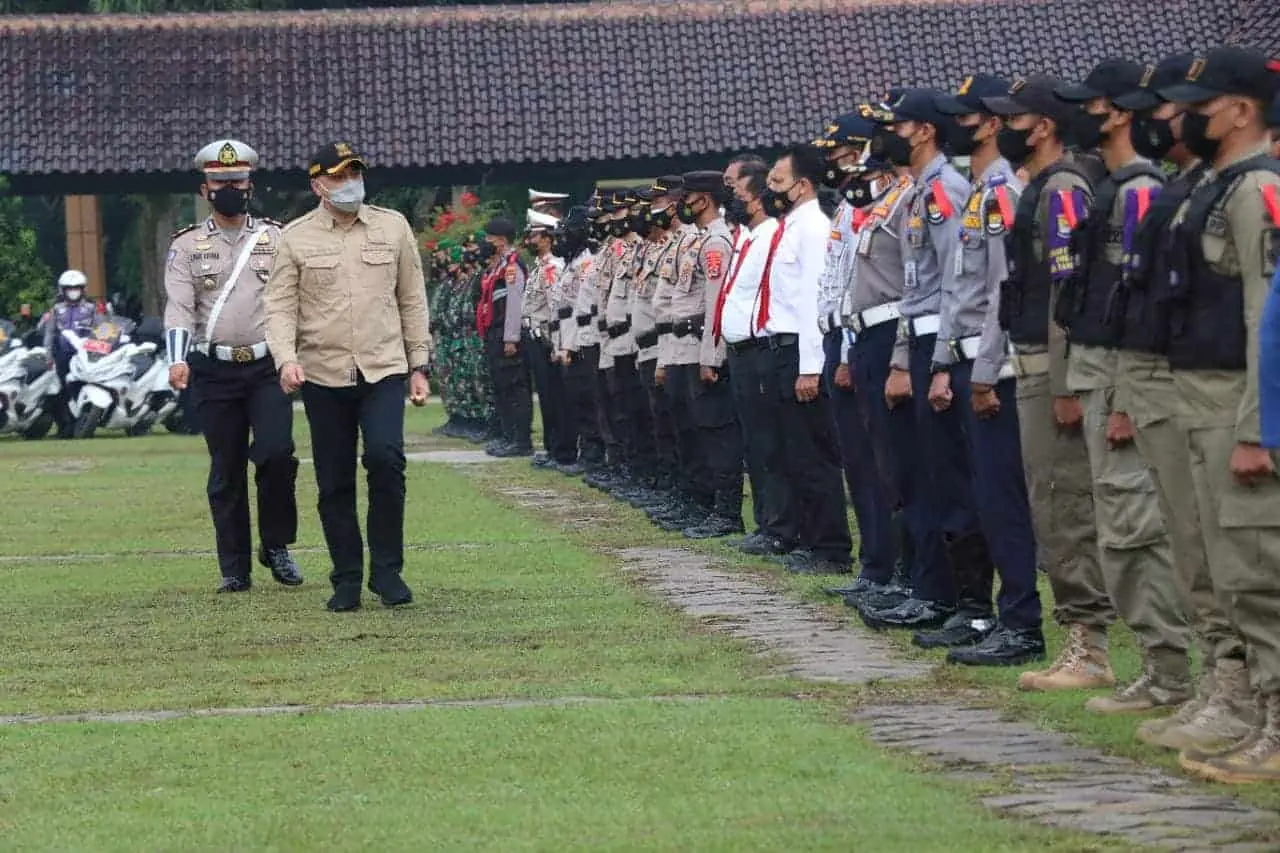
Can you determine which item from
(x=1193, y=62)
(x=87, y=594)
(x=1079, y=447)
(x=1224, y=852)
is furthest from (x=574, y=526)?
(x=1224, y=852)

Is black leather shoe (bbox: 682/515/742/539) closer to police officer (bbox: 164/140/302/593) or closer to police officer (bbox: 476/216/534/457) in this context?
police officer (bbox: 164/140/302/593)

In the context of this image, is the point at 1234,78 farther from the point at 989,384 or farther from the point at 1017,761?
the point at 989,384

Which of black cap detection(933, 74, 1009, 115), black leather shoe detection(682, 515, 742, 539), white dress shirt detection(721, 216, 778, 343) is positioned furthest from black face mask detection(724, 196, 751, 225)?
black cap detection(933, 74, 1009, 115)

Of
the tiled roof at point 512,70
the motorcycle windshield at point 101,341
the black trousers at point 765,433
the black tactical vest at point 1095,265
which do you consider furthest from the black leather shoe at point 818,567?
the tiled roof at point 512,70

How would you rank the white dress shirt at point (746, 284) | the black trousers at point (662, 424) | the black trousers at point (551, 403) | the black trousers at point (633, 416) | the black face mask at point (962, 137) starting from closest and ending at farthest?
1. the black face mask at point (962, 137)
2. the white dress shirt at point (746, 284)
3. the black trousers at point (662, 424)
4. the black trousers at point (633, 416)
5. the black trousers at point (551, 403)

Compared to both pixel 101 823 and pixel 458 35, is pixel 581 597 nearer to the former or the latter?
pixel 101 823

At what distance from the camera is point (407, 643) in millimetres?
10547

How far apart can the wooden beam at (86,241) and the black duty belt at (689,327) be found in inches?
1297

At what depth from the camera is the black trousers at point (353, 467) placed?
11.9 metres

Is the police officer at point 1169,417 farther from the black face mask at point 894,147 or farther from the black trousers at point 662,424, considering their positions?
the black trousers at point 662,424

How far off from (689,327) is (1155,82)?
839cm

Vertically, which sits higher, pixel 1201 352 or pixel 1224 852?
pixel 1201 352

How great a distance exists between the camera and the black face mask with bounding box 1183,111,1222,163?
7.28 metres

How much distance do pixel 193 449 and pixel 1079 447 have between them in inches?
766
